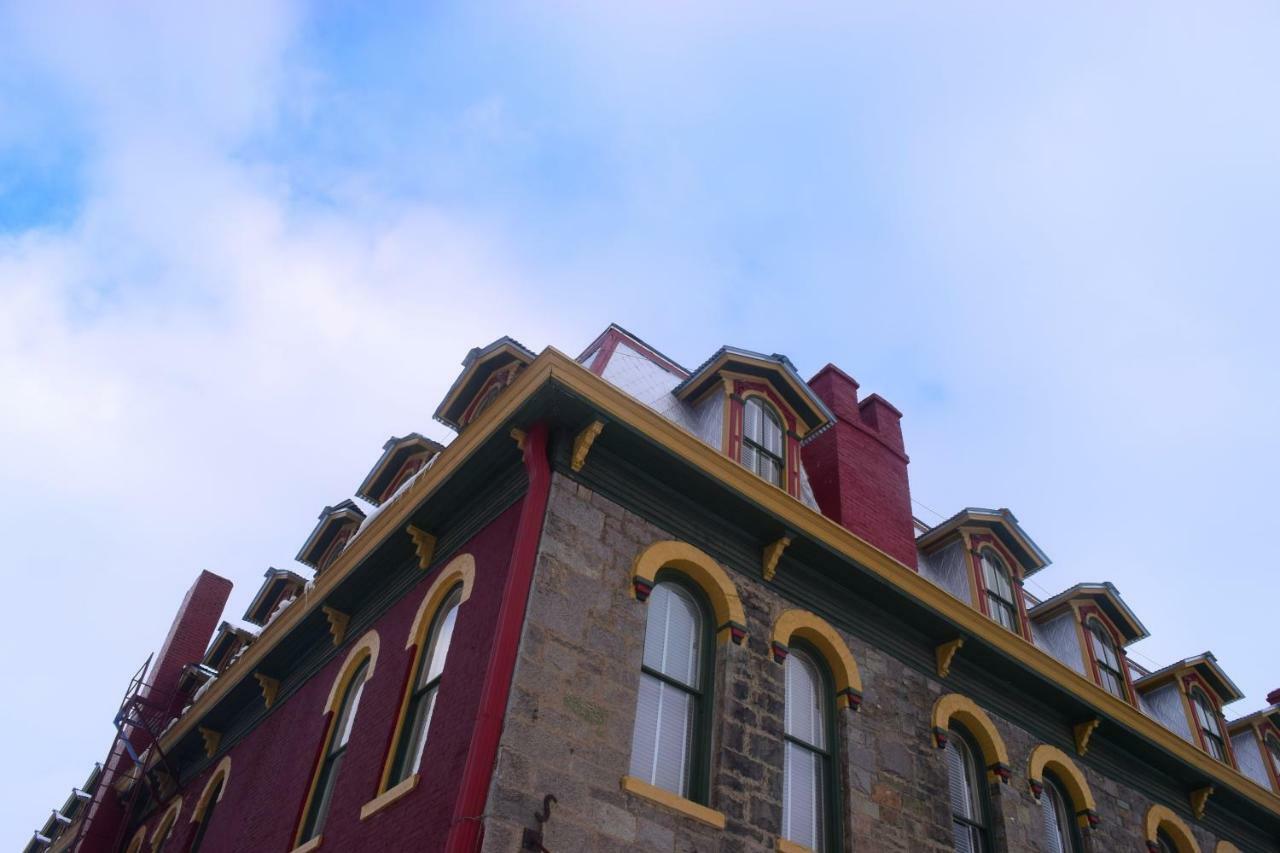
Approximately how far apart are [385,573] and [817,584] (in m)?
5.51

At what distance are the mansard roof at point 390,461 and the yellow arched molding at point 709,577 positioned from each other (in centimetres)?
525

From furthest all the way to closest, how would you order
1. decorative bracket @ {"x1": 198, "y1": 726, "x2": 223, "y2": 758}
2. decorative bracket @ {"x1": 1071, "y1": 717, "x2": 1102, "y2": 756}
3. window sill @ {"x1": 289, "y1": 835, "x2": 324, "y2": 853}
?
decorative bracket @ {"x1": 198, "y1": 726, "x2": 223, "y2": 758}
decorative bracket @ {"x1": 1071, "y1": 717, "x2": 1102, "y2": 756}
window sill @ {"x1": 289, "y1": 835, "x2": 324, "y2": 853}

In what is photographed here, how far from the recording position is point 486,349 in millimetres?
13508

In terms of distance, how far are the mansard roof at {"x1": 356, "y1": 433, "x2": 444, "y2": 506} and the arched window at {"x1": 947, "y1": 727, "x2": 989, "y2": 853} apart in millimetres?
8272

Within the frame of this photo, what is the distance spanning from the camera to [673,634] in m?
11.1

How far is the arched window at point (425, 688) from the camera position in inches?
419

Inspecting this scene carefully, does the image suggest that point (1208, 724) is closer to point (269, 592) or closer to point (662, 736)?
point (662, 736)

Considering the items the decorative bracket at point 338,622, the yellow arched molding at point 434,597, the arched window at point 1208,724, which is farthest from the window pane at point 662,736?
the arched window at point 1208,724

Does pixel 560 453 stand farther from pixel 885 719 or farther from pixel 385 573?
pixel 885 719

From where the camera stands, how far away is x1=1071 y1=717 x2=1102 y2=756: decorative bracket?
14.8 meters

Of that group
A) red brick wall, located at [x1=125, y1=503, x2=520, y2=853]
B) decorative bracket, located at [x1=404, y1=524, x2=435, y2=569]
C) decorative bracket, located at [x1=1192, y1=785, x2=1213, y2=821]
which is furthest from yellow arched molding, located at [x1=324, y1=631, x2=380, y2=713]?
decorative bracket, located at [x1=1192, y1=785, x2=1213, y2=821]

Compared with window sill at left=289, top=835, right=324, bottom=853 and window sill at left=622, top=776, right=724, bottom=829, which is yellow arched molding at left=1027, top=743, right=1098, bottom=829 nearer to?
window sill at left=622, top=776, right=724, bottom=829

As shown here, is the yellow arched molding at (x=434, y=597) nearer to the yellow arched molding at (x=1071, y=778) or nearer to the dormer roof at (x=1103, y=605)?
the yellow arched molding at (x=1071, y=778)

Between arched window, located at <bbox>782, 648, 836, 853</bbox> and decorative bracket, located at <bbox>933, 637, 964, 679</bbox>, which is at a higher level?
decorative bracket, located at <bbox>933, 637, 964, 679</bbox>
